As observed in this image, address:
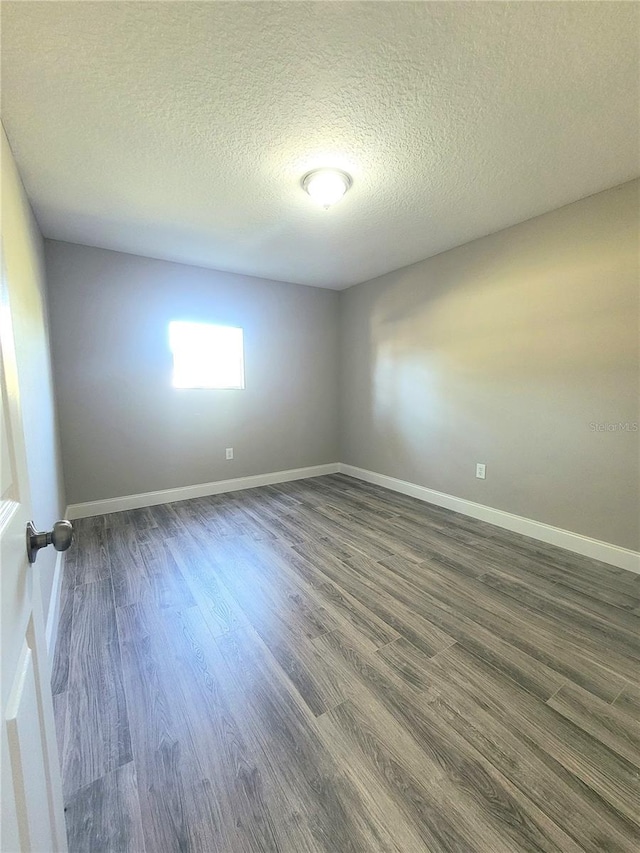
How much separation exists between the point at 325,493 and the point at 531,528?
1952 mm

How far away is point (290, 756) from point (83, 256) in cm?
373

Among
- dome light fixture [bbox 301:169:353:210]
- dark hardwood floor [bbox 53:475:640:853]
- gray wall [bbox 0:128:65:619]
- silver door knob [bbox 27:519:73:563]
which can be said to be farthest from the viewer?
dome light fixture [bbox 301:169:353:210]

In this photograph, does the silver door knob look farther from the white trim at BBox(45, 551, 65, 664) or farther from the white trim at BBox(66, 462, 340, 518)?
the white trim at BBox(66, 462, 340, 518)

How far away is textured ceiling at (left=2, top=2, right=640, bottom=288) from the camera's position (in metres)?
1.14

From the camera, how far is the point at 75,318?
9.59ft

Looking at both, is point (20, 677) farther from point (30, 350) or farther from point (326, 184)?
point (326, 184)

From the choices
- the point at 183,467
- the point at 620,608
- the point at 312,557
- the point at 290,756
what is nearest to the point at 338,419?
the point at 183,467

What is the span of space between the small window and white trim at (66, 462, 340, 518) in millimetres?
1094

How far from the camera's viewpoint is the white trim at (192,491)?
3076 mm

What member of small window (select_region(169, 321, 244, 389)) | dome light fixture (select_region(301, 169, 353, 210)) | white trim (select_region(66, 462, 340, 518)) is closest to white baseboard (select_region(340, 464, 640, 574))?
white trim (select_region(66, 462, 340, 518))

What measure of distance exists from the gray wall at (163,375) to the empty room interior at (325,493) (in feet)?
0.10

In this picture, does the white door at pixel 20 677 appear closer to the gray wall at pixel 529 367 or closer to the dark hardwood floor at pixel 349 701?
the dark hardwood floor at pixel 349 701

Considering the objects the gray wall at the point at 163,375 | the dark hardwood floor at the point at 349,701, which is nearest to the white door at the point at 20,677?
the dark hardwood floor at the point at 349,701

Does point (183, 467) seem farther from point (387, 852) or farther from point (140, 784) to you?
point (387, 852)
